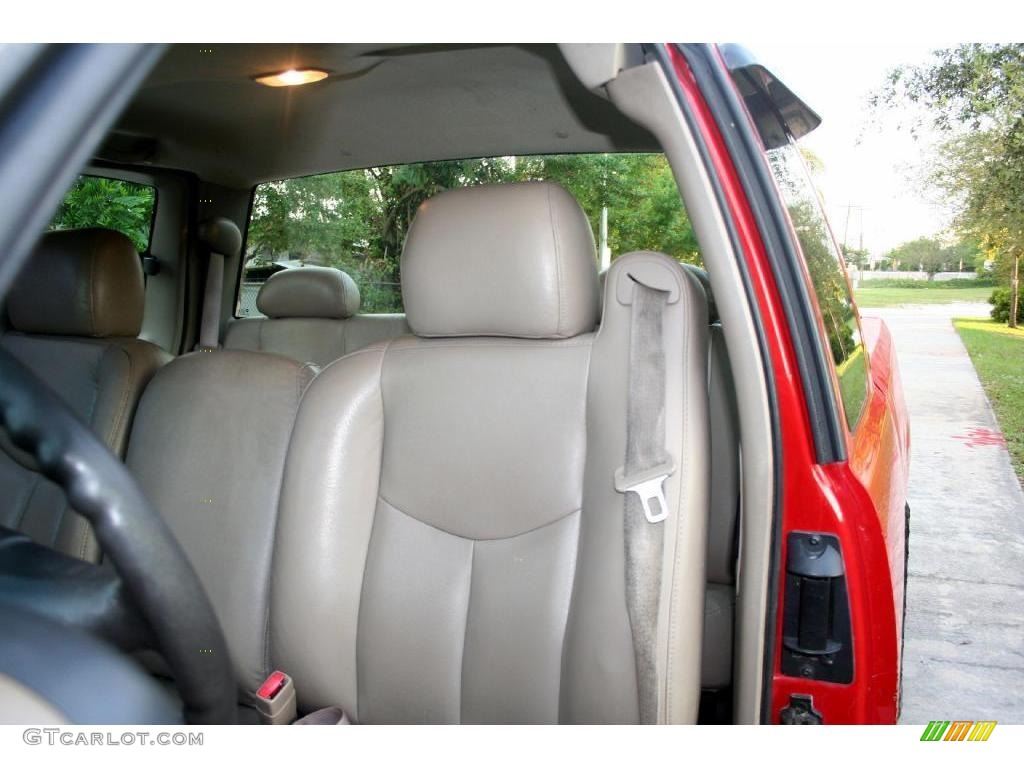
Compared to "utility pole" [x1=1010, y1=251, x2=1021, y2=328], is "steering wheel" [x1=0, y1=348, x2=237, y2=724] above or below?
below

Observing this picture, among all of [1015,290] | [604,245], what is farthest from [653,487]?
[1015,290]

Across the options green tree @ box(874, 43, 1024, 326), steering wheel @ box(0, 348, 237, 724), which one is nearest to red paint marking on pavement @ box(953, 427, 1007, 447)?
green tree @ box(874, 43, 1024, 326)

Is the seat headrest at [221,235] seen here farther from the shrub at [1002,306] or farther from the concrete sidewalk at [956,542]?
the shrub at [1002,306]

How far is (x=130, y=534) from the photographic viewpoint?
56 cm

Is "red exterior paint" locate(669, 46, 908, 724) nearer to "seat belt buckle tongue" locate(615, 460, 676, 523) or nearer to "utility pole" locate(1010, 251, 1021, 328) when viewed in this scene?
"seat belt buckle tongue" locate(615, 460, 676, 523)

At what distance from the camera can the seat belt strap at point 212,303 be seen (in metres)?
3.53

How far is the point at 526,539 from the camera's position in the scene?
A: 141 cm

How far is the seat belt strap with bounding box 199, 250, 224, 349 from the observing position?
11.6 feet

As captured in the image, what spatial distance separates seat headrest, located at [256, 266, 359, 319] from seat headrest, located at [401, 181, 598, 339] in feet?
6.16

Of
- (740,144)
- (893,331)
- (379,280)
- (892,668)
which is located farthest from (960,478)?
(740,144)
